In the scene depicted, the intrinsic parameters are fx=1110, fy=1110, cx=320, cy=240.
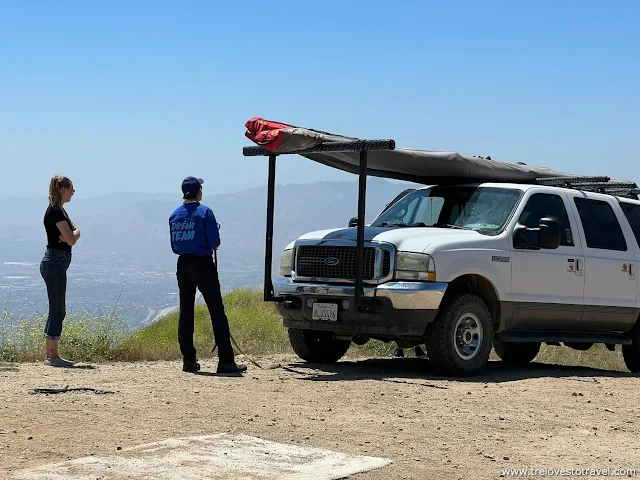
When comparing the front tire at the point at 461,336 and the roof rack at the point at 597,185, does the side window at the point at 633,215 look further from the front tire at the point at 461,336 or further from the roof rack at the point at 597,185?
the front tire at the point at 461,336

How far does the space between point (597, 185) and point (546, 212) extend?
1.61m

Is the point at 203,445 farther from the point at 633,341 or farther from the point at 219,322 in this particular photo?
the point at 633,341

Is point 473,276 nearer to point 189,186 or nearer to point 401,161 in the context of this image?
point 401,161

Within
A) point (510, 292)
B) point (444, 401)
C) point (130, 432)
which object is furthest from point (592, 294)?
point (130, 432)

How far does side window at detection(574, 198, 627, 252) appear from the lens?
12.6m

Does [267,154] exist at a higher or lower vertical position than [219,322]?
higher

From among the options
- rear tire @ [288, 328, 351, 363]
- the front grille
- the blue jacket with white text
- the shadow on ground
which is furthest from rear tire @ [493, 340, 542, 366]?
the blue jacket with white text

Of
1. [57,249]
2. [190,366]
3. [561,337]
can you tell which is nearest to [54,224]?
[57,249]

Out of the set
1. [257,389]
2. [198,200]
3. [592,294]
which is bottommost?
[257,389]

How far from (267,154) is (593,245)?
12.5 feet

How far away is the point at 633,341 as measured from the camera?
13.2 m

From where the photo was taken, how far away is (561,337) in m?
12.2

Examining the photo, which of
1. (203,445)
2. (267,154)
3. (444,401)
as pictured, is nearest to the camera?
(203,445)

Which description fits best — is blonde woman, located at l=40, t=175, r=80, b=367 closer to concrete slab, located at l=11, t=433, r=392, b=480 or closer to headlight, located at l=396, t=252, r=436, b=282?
headlight, located at l=396, t=252, r=436, b=282
